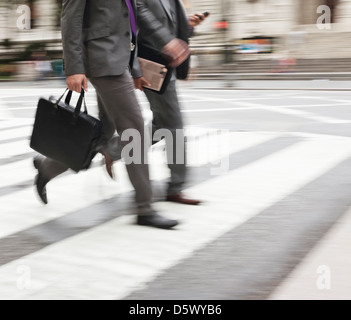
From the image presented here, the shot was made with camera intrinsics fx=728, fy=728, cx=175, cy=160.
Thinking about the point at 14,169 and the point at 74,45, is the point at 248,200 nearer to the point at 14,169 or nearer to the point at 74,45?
the point at 74,45

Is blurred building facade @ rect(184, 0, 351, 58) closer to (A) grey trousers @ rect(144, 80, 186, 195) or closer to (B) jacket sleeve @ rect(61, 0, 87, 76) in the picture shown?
(A) grey trousers @ rect(144, 80, 186, 195)

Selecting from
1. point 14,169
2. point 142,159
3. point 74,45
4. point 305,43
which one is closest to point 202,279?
point 142,159

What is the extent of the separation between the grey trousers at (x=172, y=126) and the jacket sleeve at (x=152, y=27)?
368 mm

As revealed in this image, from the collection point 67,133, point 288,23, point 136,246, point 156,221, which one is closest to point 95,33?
point 67,133

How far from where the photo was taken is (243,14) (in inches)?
1532

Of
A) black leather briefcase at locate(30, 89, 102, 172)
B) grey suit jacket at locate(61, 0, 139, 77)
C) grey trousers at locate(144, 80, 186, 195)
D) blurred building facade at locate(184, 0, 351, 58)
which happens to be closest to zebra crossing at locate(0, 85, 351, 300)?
grey trousers at locate(144, 80, 186, 195)

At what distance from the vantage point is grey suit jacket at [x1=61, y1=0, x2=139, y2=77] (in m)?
4.36

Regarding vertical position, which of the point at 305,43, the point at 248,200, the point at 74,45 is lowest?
the point at 305,43

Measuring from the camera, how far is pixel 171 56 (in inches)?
190

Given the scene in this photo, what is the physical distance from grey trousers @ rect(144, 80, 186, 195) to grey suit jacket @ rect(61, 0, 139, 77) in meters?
0.66

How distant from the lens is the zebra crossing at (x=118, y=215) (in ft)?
11.9

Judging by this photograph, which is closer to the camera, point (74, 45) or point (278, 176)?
point (74, 45)

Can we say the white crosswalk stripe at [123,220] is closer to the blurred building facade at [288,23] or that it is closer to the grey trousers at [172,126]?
the grey trousers at [172,126]
